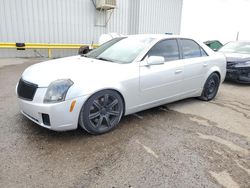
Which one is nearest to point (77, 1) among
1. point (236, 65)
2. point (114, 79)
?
point (236, 65)

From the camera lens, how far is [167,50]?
3.86 meters

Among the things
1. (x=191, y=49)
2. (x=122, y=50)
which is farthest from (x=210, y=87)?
(x=122, y=50)

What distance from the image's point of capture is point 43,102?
8.69 ft

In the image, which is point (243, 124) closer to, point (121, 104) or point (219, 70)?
point (219, 70)

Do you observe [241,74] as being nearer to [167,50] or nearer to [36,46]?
[167,50]

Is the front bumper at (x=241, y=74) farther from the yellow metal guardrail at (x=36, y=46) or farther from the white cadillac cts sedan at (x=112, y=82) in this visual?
the yellow metal guardrail at (x=36, y=46)

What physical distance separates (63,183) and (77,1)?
10770 mm

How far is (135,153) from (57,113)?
1094 millimetres

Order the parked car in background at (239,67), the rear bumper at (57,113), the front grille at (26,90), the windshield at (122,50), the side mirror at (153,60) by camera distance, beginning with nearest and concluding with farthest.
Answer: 1. the rear bumper at (57,113)
2. the front grille at (26,90)
3. the side mirror at (153,60)
4. the windshield at (122,50)
5. the parked car in background at (239,67)

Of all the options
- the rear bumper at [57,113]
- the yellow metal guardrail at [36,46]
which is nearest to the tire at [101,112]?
the rear bumper at [57,113]

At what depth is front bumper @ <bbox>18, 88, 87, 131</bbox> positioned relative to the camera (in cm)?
263

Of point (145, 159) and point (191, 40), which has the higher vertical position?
point (191, 40)

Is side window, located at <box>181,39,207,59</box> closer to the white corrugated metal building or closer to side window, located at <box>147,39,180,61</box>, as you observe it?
side window, located at <box>147,39,180,61</box>

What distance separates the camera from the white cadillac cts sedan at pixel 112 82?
8.85 feet
